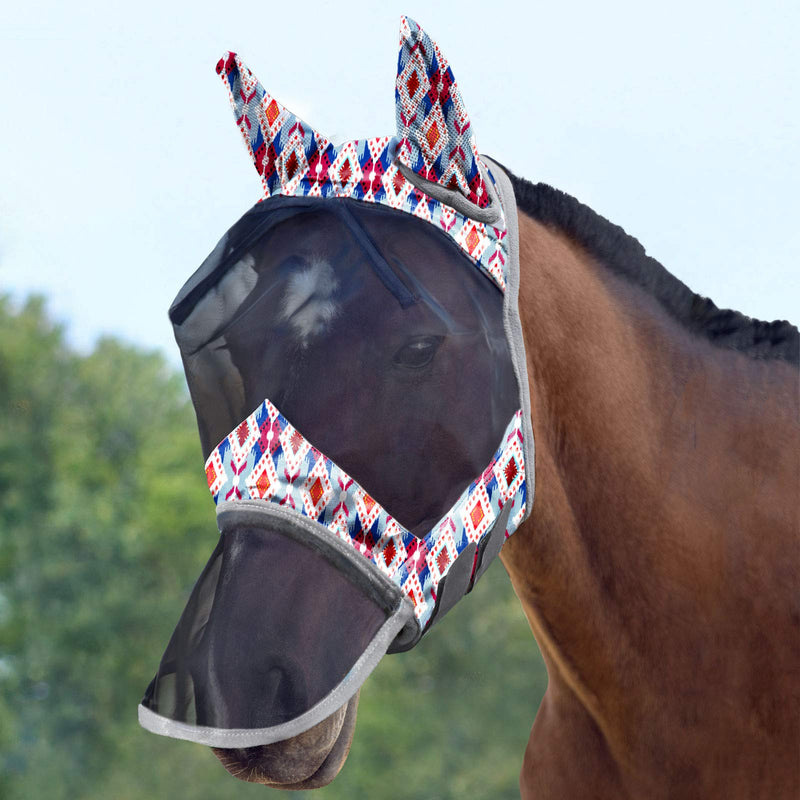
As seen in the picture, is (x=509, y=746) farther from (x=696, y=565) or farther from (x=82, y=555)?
(x=696, y=565)

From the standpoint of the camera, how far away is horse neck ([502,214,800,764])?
95.0 inches

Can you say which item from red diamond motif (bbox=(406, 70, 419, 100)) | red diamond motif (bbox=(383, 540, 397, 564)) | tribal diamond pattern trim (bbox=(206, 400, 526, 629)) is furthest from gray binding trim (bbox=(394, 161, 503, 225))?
red diamond motif (bbox=(383, 540, 397, 564))

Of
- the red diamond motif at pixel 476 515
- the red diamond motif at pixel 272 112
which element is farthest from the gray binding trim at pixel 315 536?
the red diamond motif at pixel 272 112

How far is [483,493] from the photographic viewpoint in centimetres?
212

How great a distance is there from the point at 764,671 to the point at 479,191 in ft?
4.52

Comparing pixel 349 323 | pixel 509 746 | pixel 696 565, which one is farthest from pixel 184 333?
pixel 509 746

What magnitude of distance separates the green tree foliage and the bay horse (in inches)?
727

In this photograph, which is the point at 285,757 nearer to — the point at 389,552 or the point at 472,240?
the point at 389,552

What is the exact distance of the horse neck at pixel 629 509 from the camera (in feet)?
7.92

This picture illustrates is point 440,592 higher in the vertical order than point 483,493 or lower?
lower

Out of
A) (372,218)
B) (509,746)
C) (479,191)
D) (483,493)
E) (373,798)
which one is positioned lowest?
(373,798)

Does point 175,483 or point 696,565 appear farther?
point 175,483

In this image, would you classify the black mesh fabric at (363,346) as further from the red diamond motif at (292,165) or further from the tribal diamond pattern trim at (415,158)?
the red diamond motif at (292,165)

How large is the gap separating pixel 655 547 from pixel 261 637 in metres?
1.06
